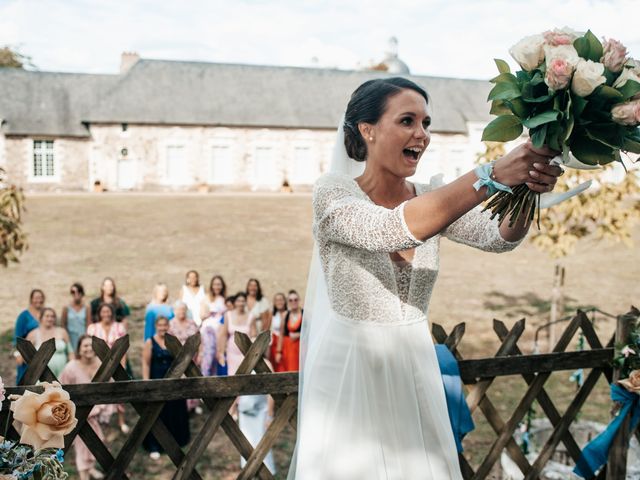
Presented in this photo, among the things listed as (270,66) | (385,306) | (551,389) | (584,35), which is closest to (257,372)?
(385,306)

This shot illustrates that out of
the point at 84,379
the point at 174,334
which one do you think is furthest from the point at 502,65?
the point at 174,334

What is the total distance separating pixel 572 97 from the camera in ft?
6.22

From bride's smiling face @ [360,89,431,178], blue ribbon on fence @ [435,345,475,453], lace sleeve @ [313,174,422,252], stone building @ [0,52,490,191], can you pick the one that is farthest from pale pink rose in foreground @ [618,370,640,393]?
stone building @ [0,52,490,191]

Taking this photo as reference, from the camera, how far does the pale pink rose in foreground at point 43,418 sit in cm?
218

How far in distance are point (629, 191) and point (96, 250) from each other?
1615 centimetres

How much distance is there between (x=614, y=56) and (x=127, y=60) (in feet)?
134

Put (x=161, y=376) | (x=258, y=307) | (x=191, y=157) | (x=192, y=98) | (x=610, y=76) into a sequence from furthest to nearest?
(x=192, y=98) < (x=191, y=157) < (x=258, y=307) < (x=161, y=376) < (x=610, y=76)

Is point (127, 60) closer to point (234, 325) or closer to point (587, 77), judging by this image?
point (234, 325)

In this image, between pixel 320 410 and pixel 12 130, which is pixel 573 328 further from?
pixel 12 130

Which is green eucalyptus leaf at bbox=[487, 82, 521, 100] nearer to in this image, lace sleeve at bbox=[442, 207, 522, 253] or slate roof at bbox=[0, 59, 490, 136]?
lace sleeve at bbox=[442, 207, 522, 253]

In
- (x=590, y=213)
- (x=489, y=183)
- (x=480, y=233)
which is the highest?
(x=489, y=183)

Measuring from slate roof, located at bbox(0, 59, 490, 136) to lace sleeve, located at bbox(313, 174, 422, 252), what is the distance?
36509 millimetres

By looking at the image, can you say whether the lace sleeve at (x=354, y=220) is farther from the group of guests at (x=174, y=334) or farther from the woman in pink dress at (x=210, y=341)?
the woman in pink dress at (x=210, y=341)

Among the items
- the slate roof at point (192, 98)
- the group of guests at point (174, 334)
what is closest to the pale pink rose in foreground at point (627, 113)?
the group of guests at point (174, 334)
